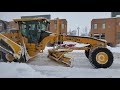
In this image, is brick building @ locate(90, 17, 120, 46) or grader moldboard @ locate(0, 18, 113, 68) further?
brick building @ locate(90, 17, 120, 46)

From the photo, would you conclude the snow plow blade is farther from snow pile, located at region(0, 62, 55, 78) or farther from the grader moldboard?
snow pile, located at region(0, 62, 55, 78)

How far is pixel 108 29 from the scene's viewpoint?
40344mm

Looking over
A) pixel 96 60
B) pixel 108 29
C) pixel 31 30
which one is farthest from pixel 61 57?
pixel 108 29

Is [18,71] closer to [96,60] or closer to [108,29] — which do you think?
[96,60]

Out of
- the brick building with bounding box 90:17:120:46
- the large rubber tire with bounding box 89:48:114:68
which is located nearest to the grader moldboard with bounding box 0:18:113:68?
the large rubber tire with bounding box 89:48:114:68

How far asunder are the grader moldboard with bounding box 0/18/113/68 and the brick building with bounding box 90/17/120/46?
93.6 ft

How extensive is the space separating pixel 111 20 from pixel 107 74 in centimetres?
3220

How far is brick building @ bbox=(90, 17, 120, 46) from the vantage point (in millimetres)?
39594

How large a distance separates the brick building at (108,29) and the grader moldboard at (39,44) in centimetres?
2852

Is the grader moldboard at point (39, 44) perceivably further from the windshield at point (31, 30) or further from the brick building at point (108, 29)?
the brick building at point (108, 29)

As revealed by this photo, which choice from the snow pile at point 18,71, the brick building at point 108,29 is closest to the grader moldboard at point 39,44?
the snow pile at point 18,71

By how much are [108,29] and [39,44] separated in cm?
3019
